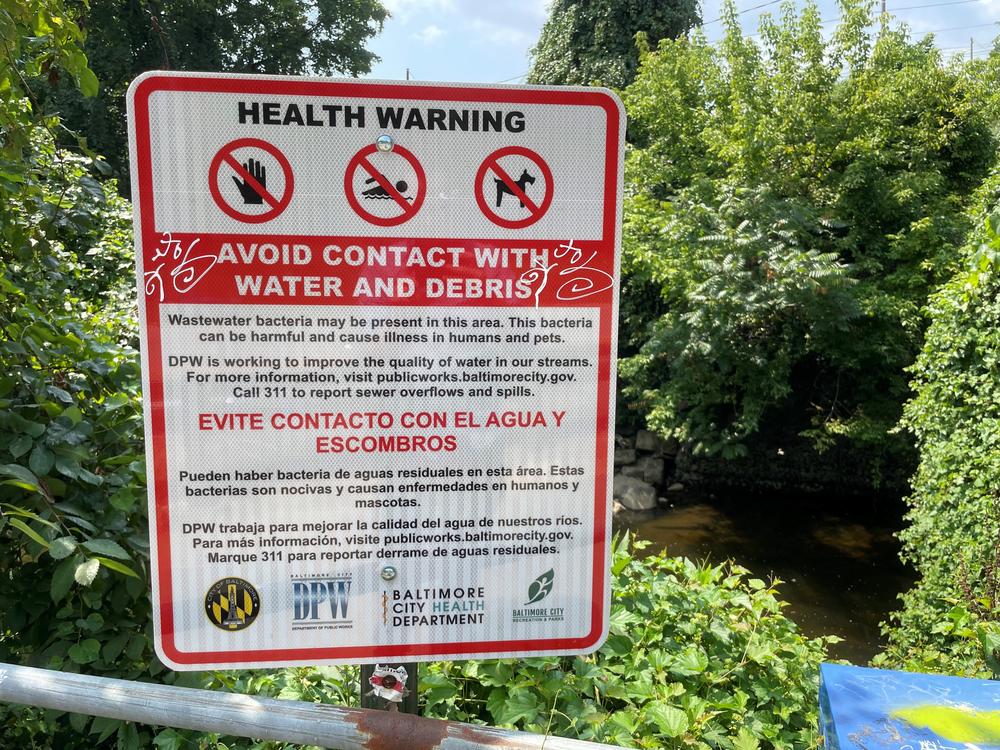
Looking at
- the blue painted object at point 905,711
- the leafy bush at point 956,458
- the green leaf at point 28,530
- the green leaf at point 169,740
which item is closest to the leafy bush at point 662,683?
the blue painted object at point 905,711

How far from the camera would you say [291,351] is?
1328mm

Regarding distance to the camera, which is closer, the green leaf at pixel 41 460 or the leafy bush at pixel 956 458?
the green leaf at pixel 41 460

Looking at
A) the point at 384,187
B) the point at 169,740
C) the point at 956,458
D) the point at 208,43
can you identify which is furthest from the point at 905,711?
the point at 208,43

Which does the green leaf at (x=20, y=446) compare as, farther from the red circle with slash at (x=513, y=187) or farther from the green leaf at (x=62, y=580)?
the red circle with slash at (x=513, y=187)

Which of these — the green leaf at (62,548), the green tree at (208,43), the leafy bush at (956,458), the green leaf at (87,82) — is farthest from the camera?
the green tree at (208,43)

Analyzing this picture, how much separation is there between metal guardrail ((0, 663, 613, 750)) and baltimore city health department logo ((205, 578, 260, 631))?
0.14 metres

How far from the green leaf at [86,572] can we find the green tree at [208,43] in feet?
64.4

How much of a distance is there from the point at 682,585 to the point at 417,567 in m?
1.83

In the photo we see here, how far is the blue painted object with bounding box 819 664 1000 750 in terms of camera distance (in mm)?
1615

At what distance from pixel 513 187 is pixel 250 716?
3.24 feet

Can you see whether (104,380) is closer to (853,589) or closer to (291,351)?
(291,351)

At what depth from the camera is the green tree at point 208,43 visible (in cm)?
1991

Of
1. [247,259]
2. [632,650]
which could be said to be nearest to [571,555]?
[247,259]

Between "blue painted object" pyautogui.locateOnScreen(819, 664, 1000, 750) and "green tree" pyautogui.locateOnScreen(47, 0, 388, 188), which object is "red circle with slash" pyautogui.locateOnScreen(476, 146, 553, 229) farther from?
"green tree" pyautogui.locateOnScreen(47, 0, 388, 188)
